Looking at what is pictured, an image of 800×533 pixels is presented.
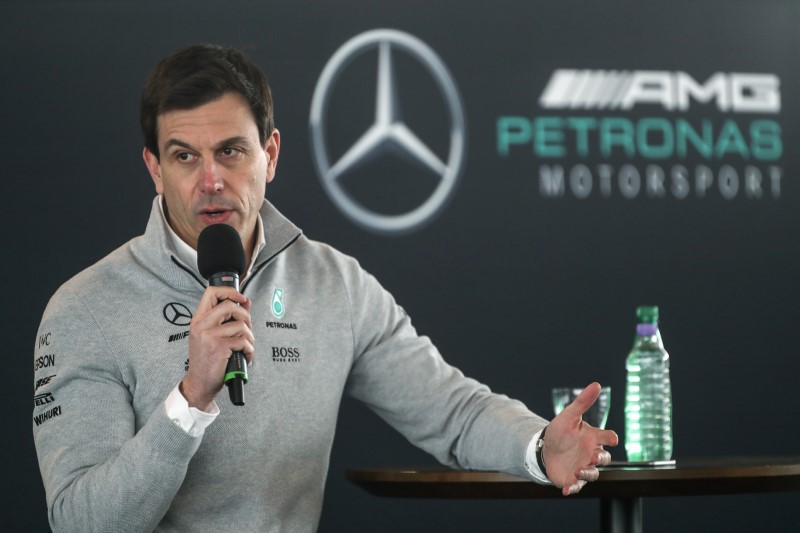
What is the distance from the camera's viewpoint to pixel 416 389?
84.6 inches

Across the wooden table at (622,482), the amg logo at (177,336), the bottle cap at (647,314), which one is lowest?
the wooden table at (622,482)

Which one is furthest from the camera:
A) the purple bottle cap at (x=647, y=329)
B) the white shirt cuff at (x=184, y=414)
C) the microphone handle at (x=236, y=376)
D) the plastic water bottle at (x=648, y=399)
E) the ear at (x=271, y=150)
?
the purple bottle cap at (x=647, y=329)

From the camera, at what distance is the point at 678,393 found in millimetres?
Answer: 3961

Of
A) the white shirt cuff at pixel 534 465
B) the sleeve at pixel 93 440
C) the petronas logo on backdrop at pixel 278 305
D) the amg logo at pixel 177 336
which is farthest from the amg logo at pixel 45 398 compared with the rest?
the white shirt cuff at pixel 534 465

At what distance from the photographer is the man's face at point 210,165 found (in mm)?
1950

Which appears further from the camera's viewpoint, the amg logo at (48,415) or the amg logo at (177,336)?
the amg logo at (177,336)

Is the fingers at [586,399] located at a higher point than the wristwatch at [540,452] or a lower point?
higher

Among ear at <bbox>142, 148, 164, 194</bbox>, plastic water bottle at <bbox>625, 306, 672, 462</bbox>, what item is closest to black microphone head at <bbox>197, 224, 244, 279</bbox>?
ear at <bbox>142, 148, 164, 194</bbox>

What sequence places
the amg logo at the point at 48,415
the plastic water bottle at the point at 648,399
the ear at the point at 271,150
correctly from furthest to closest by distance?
the plastic water bottle at the point at 648,399 < the ear at the point at 271,150 < the amg logo at the point at 48,415

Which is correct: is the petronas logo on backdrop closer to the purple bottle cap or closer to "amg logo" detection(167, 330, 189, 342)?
"amg logo" detection(167, 330, 189, 342)

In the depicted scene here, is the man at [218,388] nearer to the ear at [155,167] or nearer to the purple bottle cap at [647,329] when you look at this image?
the ear at [155,167]

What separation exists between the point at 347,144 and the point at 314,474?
6.28 ft

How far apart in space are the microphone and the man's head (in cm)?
15

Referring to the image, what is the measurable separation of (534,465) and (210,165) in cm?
76
